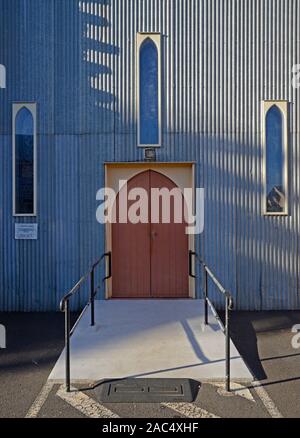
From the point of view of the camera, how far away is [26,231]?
20.8 feet

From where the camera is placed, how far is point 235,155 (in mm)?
6379

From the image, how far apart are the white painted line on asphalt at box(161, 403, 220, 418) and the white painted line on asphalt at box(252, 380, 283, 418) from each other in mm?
523

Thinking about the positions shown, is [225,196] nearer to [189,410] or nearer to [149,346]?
[149,346]

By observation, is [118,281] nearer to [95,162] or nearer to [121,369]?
[95,162]

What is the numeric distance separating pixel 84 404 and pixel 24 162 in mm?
4551

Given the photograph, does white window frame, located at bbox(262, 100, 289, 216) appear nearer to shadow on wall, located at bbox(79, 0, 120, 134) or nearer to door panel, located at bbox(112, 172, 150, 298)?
door panel, located at bbox(112, 172, 150, 298)

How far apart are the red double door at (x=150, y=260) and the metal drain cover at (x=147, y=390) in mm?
2876

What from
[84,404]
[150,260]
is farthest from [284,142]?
[84,404]

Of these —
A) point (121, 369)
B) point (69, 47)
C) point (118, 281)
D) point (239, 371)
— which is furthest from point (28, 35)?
point (239, 371)

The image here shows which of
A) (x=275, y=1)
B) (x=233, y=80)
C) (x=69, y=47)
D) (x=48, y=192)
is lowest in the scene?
(x=48, y=192)

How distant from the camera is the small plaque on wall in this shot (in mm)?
6348
